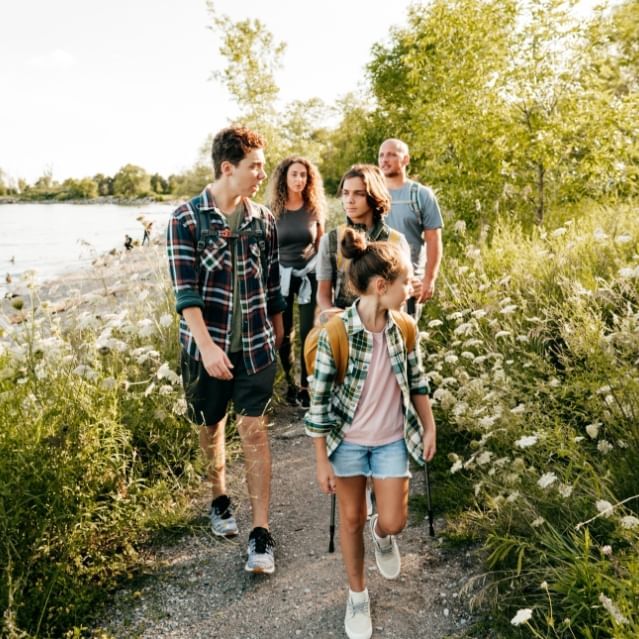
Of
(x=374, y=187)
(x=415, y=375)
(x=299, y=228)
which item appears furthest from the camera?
(x=299, y=228)

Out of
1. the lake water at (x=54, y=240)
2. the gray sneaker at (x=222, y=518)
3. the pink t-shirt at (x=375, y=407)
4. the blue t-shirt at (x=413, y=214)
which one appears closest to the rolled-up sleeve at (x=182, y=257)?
the pink t-shirt at (x=375, y=407)

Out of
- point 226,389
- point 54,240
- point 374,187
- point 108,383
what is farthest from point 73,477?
point 54,240

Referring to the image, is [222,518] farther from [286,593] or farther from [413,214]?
[413,214]

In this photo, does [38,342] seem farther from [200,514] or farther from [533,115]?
[533,115]

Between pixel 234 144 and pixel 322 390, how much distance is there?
1.46m

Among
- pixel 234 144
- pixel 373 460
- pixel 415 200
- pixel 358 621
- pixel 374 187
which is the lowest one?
pixel 358 621

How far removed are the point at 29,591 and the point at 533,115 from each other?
22.2 feet

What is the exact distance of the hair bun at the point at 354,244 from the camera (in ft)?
8.52

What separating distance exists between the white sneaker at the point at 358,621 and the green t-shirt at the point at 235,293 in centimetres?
151

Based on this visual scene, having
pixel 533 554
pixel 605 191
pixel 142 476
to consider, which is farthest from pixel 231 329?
pixel 605 191

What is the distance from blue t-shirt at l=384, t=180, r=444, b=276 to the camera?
464 cm

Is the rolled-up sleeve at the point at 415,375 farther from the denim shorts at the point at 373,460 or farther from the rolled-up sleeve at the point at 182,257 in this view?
the rolled-up sleeve at the point at 182,257

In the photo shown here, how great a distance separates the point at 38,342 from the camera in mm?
3787

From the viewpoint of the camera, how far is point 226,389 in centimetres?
347
